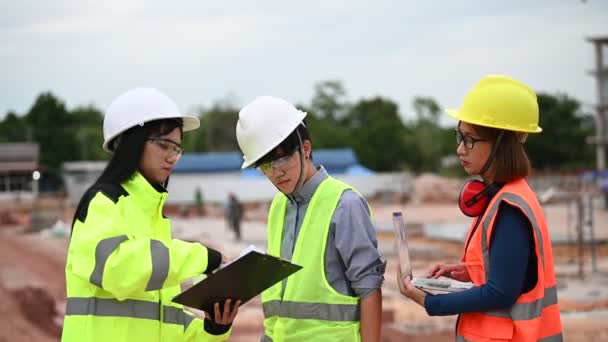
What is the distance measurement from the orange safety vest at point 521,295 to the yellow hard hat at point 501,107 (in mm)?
231

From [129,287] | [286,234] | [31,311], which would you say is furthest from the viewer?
[31,311]

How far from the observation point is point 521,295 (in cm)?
322

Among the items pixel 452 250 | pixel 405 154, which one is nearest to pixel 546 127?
pixel 405 154

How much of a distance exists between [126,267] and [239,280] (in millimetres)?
429

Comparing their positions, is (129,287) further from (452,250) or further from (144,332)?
(452,250)

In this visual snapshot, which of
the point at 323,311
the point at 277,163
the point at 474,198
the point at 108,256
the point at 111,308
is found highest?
the point at 277,163

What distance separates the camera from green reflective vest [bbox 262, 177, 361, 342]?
3.51m

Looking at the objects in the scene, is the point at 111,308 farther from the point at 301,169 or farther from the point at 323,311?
the point at 301,169

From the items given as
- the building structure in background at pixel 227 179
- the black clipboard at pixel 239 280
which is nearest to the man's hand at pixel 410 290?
the black clipboard at pixel 239 280

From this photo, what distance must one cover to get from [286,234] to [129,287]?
2.83ft

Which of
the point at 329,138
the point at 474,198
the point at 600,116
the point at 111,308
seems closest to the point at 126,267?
the point at 111,308

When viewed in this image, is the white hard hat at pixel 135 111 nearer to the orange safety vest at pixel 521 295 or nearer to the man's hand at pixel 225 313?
the man's hand at pixel 225 313

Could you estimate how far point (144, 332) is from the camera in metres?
3.35

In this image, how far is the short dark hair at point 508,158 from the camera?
332cm
